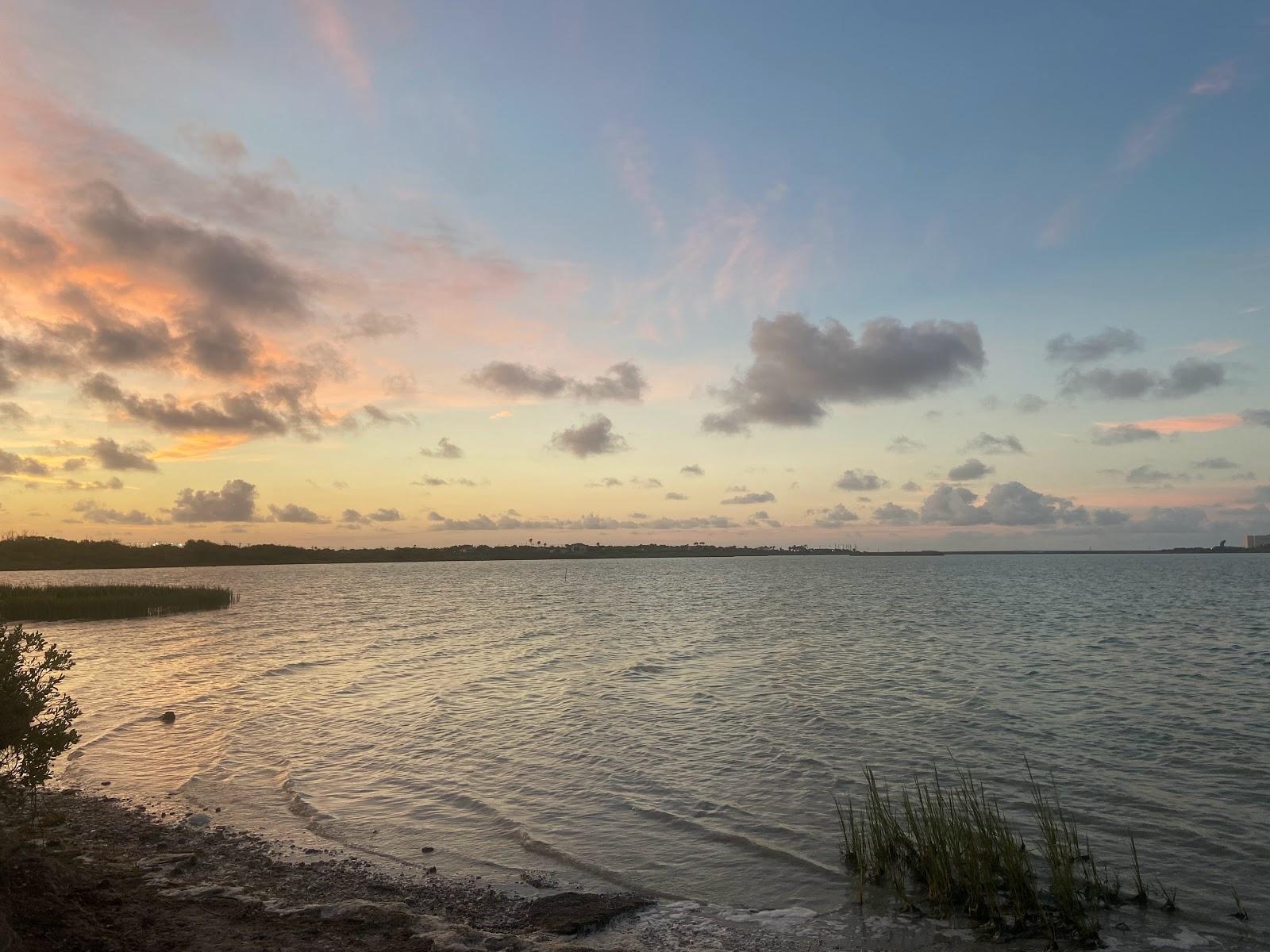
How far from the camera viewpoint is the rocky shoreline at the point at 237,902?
10578 mm

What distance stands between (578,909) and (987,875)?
680 cm

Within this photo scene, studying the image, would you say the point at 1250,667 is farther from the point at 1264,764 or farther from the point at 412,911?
the point at 412,911

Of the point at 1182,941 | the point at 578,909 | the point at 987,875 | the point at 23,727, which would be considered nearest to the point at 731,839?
the point at 578,909

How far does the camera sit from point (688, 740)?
25.7 m

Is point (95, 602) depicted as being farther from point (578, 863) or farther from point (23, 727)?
point (578, 863)

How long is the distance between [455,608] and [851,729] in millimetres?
73844

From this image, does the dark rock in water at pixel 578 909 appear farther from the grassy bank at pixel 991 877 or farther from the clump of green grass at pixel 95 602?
the clump of green grass at pixel 95 602

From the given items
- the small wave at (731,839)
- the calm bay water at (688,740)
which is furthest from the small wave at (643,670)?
the small wave at (731,839)

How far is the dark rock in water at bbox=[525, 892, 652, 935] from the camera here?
40.1 ft

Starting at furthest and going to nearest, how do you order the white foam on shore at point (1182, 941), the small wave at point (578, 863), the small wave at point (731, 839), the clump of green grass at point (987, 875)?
the small wave at point (731, 839)
the small wave at point (578, 863)
the clump of green grass at point (987, 875)
the white foam on shore at point (1182, 941)

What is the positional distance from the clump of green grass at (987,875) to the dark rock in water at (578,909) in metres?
4.17

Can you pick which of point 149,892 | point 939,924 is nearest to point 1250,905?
point 939,924

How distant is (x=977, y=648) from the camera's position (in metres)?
48.8

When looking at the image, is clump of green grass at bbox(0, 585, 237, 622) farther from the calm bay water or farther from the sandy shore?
the sandy shore
